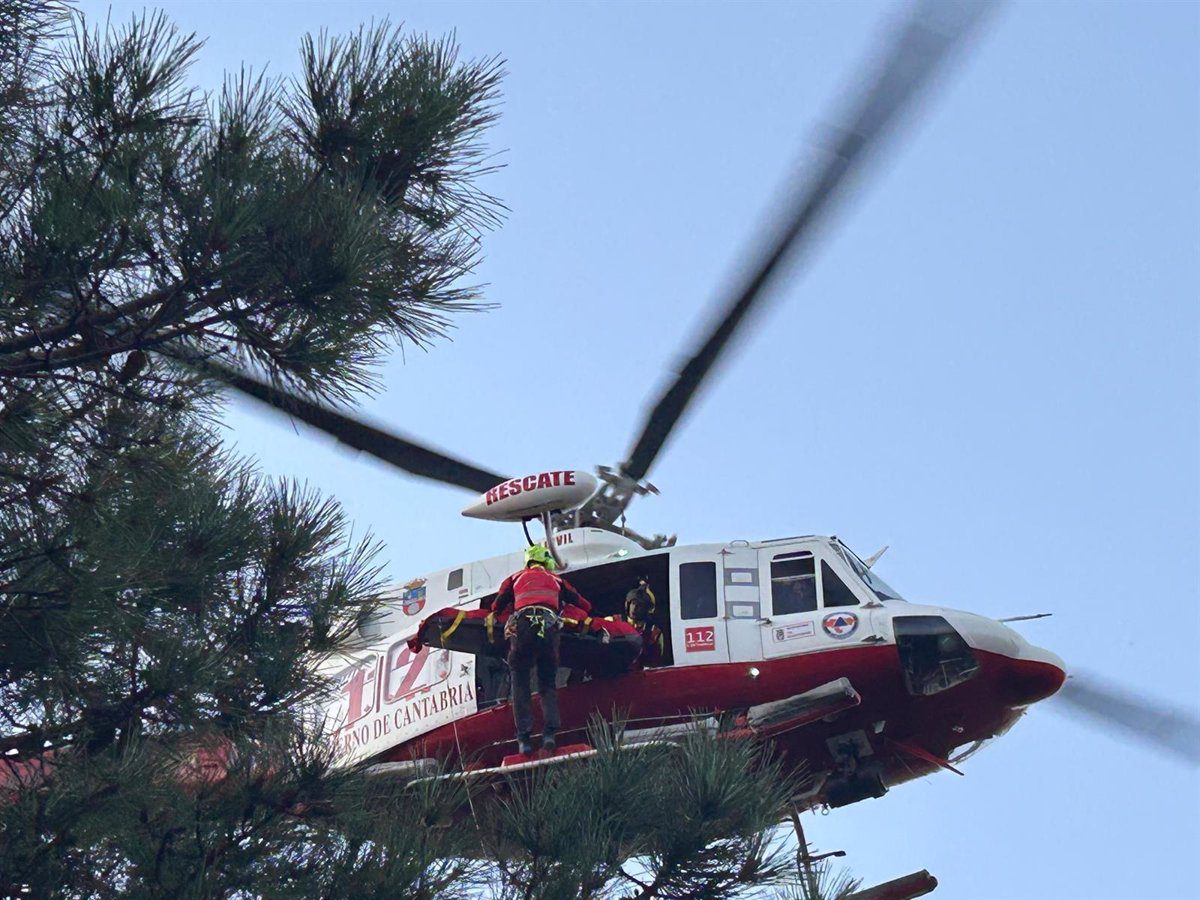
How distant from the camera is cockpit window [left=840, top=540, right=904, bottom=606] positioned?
10.6m

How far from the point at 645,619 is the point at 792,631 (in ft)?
3.22

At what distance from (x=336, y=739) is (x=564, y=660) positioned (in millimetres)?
4371

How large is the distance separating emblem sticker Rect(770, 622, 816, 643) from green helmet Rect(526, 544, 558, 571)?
1.44m

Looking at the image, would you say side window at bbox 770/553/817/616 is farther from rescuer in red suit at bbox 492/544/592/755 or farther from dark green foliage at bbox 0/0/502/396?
dark green foliage at bbox 0/0/502/396

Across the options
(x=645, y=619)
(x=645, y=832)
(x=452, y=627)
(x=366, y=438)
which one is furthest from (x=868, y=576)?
(x=645, y=832)

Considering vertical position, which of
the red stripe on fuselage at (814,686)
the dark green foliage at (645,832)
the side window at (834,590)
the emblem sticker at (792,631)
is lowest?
the dark green foliage at (645,832)

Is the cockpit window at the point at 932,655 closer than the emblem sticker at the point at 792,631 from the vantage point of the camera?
Yes

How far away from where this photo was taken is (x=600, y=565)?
10.9m

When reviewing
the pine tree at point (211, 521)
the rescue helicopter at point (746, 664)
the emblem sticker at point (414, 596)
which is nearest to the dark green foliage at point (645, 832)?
the pine tree at point (211, 521)

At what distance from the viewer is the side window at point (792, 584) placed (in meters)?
10.5

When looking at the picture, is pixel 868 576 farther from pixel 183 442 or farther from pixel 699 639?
pixel 183 442

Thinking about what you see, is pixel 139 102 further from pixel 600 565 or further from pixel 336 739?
pixel 600 565

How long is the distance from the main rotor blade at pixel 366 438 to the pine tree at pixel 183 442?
176 mm

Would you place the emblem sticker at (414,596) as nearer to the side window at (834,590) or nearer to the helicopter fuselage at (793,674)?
the helicopter fuselage at (793,674)
